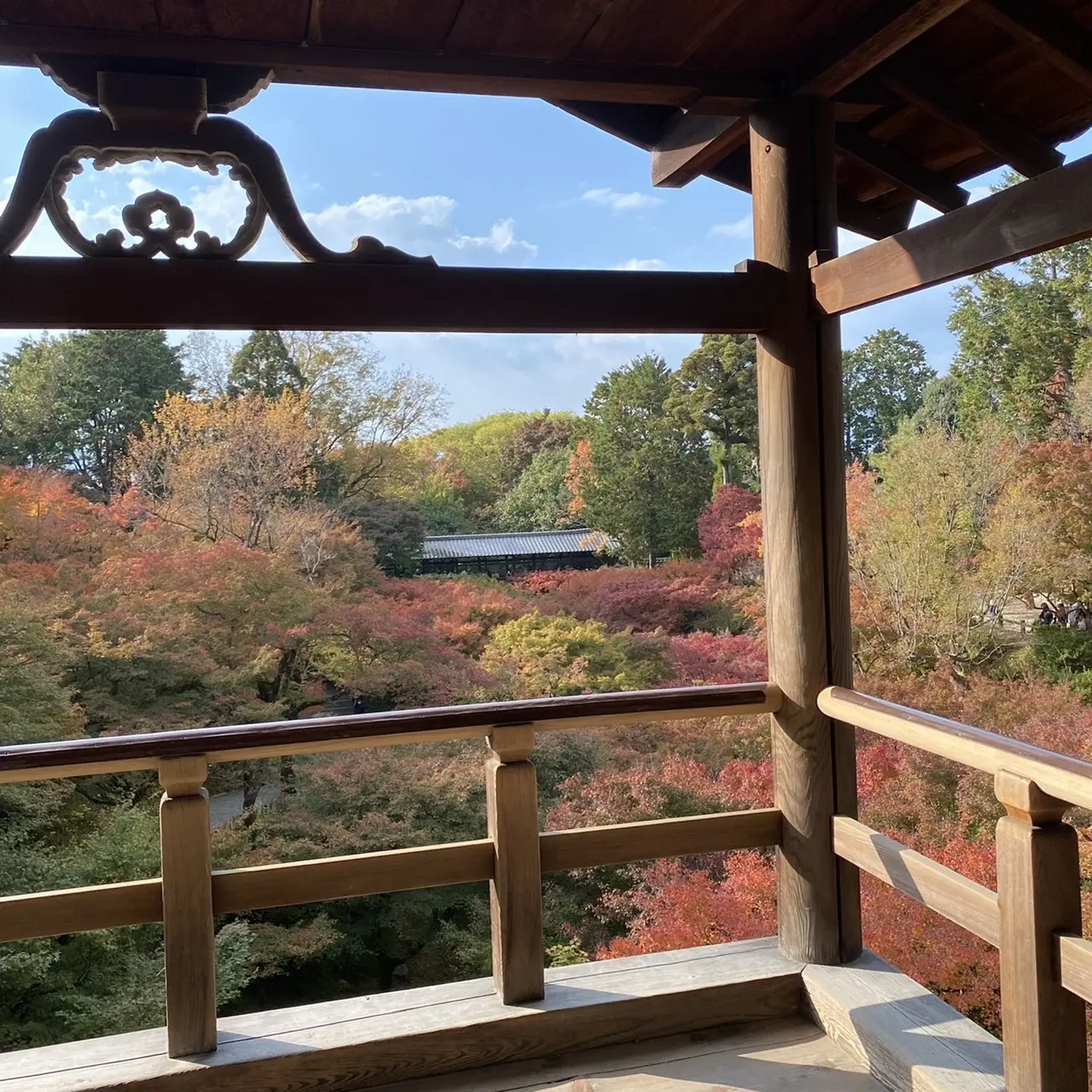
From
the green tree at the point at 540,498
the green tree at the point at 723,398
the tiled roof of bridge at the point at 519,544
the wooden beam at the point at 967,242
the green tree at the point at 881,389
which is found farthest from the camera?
the green tree at the point at 540,498

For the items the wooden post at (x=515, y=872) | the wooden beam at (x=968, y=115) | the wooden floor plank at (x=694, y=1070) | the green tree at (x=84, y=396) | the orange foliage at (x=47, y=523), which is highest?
the green tree at (x=84, y=396)

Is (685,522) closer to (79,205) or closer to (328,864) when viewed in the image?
(79,205)

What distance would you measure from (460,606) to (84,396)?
142 inches

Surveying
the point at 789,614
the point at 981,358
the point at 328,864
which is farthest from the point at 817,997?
the point at 981,358

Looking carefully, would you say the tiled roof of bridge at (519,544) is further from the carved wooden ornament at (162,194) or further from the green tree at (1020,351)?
the carved wooden ornament at (162,194)

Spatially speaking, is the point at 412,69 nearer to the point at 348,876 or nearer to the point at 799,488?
the point at 799,488

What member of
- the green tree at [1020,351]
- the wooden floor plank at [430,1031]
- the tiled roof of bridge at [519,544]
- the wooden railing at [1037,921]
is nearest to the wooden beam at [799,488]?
the wooden floor plank at [430,1031]

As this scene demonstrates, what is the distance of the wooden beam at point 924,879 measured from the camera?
4.73ft

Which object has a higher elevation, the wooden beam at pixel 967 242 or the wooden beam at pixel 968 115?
the wooden beam at pixel 968 115

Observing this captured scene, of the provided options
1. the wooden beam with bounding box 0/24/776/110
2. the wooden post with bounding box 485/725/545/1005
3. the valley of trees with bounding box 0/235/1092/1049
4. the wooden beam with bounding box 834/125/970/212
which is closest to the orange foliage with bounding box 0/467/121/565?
the valley of trees with bounding box 0/235/1092/1049

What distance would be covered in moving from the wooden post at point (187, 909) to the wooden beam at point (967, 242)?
1.55m

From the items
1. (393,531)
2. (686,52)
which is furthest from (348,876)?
(393,531)

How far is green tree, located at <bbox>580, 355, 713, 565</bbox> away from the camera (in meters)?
8.48

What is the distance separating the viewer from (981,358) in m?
8.11
